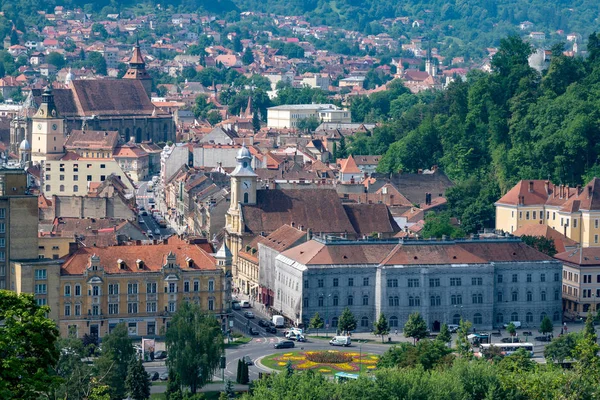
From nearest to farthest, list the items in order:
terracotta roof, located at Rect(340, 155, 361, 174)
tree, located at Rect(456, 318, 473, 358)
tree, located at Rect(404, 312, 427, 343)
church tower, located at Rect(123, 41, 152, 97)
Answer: tree, located at Rect(456, 318, 473, 358), tree, located at Rect(404, 312, 427, 343), terracotta roof, located at Rect(340, 155, 361, 174), church tower, located at Rect(123, 41, 152, 97)

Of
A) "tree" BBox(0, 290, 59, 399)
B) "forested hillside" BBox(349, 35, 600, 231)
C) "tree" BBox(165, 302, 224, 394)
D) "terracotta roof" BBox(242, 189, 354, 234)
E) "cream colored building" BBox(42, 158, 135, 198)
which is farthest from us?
"cream colored building" BBox(42, 158, 135, 198)

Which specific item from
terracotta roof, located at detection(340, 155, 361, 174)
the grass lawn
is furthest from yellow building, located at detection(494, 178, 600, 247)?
the grass lawn

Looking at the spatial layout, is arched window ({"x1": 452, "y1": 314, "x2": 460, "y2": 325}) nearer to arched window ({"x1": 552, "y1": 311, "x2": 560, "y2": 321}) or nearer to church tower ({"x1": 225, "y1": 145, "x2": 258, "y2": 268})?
arched window ({"x1": 552, "y1": 311, "x2": 560, "y2": 321})

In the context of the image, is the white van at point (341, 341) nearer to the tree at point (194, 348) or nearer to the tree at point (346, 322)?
the tree at point (346, 322)

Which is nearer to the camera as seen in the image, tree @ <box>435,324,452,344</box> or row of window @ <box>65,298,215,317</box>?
row of window @ <box>65,298,215,317</box>

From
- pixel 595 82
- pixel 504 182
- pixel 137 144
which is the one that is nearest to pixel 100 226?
pixel 504 182

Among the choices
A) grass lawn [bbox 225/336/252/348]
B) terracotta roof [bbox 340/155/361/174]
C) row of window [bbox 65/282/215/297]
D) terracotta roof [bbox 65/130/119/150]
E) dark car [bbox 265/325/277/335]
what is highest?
terracotta roof [bbox 65/130/119/150]

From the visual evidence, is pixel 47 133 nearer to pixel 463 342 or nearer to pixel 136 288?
pixel 136 288
